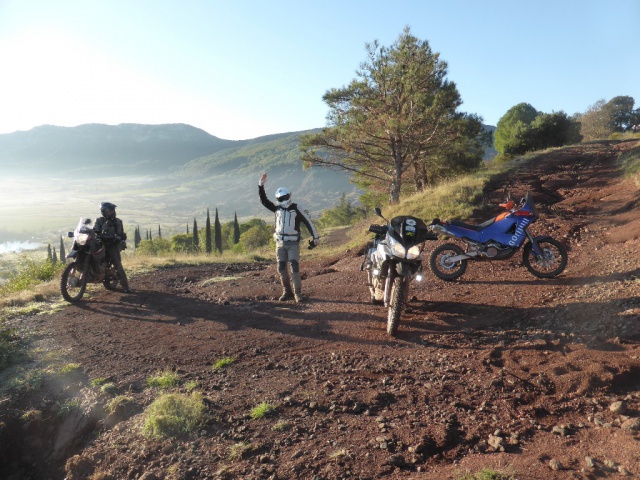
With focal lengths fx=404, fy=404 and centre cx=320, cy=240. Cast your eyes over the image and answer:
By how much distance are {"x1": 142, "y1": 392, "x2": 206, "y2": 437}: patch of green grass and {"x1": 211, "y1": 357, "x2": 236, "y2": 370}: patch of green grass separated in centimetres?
88

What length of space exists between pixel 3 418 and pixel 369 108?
17406 mm

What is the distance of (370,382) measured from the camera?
13.3ft

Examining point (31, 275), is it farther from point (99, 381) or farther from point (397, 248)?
point (397, 248)

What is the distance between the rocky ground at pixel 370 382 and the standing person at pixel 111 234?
1333 millimetres

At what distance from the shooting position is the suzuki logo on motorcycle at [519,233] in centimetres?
699

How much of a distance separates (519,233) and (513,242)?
0.61 ft

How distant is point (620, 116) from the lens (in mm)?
52375

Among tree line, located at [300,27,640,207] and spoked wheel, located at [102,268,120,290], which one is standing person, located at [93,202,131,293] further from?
tree line, located at [300,27,640,207]

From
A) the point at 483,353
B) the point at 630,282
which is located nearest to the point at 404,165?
the point at 630,282

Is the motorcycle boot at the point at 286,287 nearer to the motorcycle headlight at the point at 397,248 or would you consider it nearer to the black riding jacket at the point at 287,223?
the black riding jacket at the point at 287,223

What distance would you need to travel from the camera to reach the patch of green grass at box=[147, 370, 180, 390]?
4.42 metres

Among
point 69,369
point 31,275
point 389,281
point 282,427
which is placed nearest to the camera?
point 282,427

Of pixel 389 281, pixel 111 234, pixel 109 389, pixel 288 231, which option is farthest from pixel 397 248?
pixel 111 234

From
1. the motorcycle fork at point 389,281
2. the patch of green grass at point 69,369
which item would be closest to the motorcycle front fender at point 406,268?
the motorcycle fork at point 389,281
